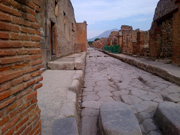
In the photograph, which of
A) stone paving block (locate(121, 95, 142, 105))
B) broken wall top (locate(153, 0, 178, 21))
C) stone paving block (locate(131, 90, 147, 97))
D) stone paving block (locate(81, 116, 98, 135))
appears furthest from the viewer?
broken wall top (locate(153, 0, 178, 21))

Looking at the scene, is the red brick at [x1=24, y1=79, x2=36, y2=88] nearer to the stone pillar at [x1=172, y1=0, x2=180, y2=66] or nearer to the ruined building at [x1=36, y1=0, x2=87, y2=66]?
the ruined building at [x1=36, y1=0, x2=87, y2=66]

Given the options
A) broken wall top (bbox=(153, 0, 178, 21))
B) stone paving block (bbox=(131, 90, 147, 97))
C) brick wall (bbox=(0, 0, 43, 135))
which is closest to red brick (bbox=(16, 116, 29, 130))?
brick wall (bbox=(0, 0, 43, 135))

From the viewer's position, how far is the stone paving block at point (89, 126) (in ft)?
6.27

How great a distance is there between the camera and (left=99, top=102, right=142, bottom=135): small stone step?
1.47 m

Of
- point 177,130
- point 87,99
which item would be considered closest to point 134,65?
point 87,99

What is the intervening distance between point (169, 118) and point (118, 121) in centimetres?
69

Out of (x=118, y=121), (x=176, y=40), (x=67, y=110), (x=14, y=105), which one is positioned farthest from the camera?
(x=176, y=40)

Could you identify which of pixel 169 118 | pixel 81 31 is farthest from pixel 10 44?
pixel 81 31

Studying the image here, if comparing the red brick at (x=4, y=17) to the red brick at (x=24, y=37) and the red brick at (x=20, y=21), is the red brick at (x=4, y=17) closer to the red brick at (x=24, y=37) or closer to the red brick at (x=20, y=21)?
the red brick at (x=20, y=21)

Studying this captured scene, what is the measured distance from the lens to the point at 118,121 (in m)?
1.64

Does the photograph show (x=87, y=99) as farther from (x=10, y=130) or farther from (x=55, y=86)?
(x=10, y=130)

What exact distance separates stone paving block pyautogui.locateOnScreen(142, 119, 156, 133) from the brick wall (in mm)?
1516

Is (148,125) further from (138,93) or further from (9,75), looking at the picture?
(9,75)

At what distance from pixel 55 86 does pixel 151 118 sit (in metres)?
1.94
